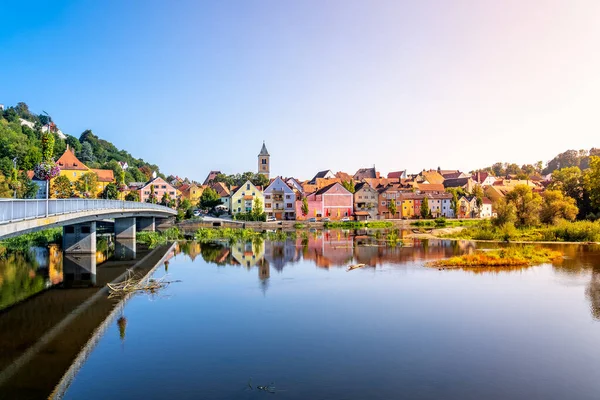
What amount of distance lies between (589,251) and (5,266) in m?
45.3

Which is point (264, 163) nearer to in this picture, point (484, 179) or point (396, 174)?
point (396, 174)

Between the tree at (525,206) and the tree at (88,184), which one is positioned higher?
the tree at (88,184)

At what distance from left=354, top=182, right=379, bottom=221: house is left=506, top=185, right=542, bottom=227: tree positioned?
35.4 m

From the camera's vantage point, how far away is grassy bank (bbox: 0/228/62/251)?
141 ft

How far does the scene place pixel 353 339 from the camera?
1711cm

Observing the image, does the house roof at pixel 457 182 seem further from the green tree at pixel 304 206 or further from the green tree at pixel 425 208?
the green tree at pixel 304 206

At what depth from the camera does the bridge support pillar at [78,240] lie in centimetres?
3406

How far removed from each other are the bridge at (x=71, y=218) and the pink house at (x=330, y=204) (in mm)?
41839

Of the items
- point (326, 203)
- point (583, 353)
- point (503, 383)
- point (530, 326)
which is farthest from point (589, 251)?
point (326, 203)

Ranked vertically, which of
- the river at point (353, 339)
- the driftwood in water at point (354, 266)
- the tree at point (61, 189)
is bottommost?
the river at point (353, 339)

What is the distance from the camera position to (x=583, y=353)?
15672 millimetres

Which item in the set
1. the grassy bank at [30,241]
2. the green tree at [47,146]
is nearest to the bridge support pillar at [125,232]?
the grassy bank at [30,241]

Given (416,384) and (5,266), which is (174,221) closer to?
(5,266)

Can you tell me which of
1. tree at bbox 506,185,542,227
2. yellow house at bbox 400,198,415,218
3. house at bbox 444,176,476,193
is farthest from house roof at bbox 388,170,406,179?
tree at bbox 506,185,542,227
